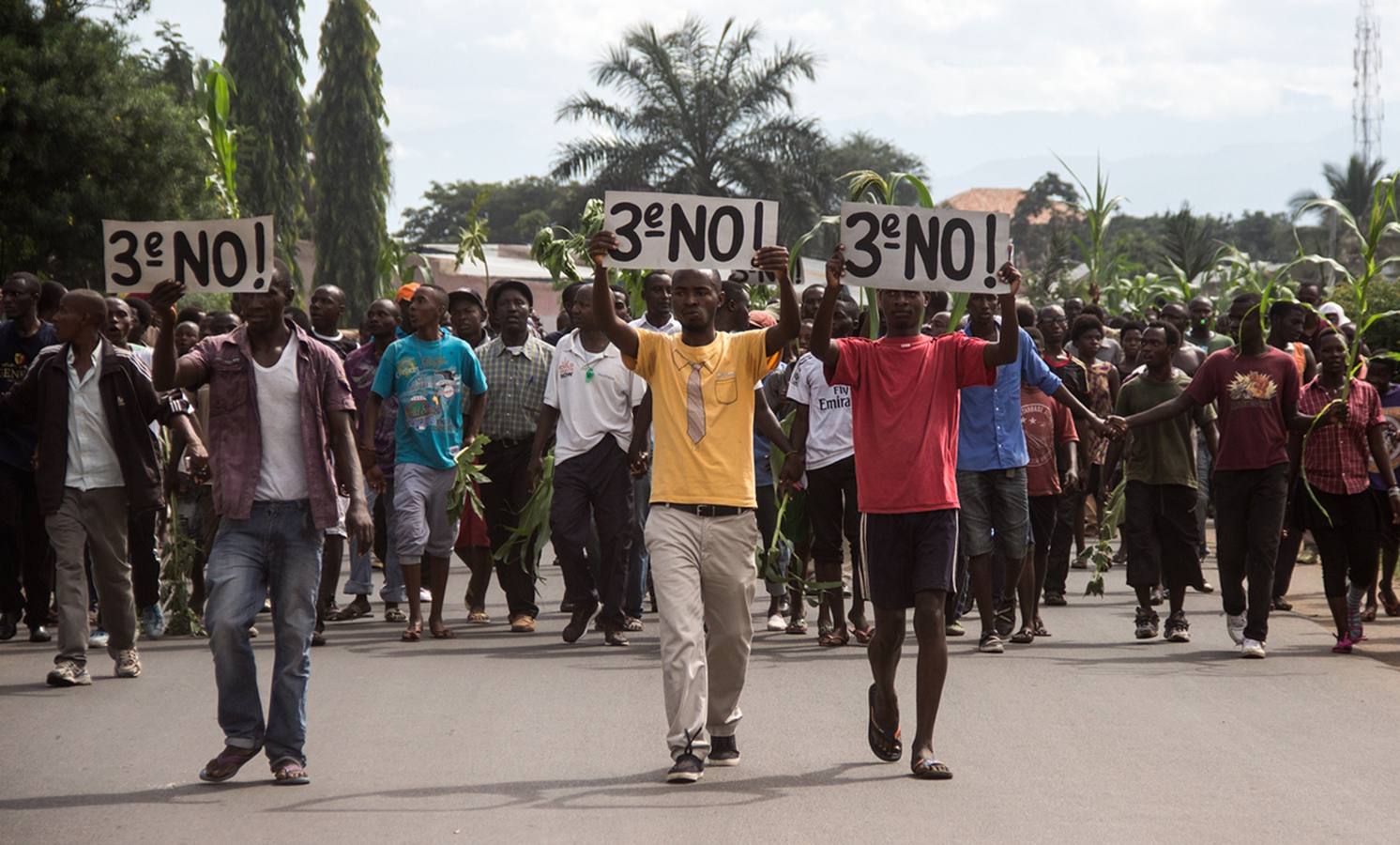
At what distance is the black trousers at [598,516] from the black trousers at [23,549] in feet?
10.0

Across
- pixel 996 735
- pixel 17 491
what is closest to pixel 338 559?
pixel 17 491

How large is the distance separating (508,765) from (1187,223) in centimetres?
3497

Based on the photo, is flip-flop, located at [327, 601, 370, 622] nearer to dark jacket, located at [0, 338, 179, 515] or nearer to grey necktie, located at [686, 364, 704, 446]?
dark jacket, located at [0, 338, 179, 515]

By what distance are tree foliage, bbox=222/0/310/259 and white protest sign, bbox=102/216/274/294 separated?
45017 millimetres

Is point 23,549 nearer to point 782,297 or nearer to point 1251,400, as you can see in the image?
point 782,297

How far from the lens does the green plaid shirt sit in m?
12.3

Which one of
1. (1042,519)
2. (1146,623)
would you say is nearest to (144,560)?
(1042,519)

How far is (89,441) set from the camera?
9781 millimetres

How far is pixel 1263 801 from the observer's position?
6.93 meters

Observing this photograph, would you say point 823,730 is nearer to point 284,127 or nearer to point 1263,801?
point 1263,801

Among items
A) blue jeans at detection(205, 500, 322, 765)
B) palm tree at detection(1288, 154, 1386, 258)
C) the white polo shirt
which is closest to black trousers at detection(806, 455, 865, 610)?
the white polo shirt

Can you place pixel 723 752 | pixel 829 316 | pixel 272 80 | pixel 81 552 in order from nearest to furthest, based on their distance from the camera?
pixel 829 316, pixel 723 752, pixel 81 552, pixel 272 80

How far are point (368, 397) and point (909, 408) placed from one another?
559cm

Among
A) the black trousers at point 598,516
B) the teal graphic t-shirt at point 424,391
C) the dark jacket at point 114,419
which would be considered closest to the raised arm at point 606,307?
the dark jacket at point 114,419
